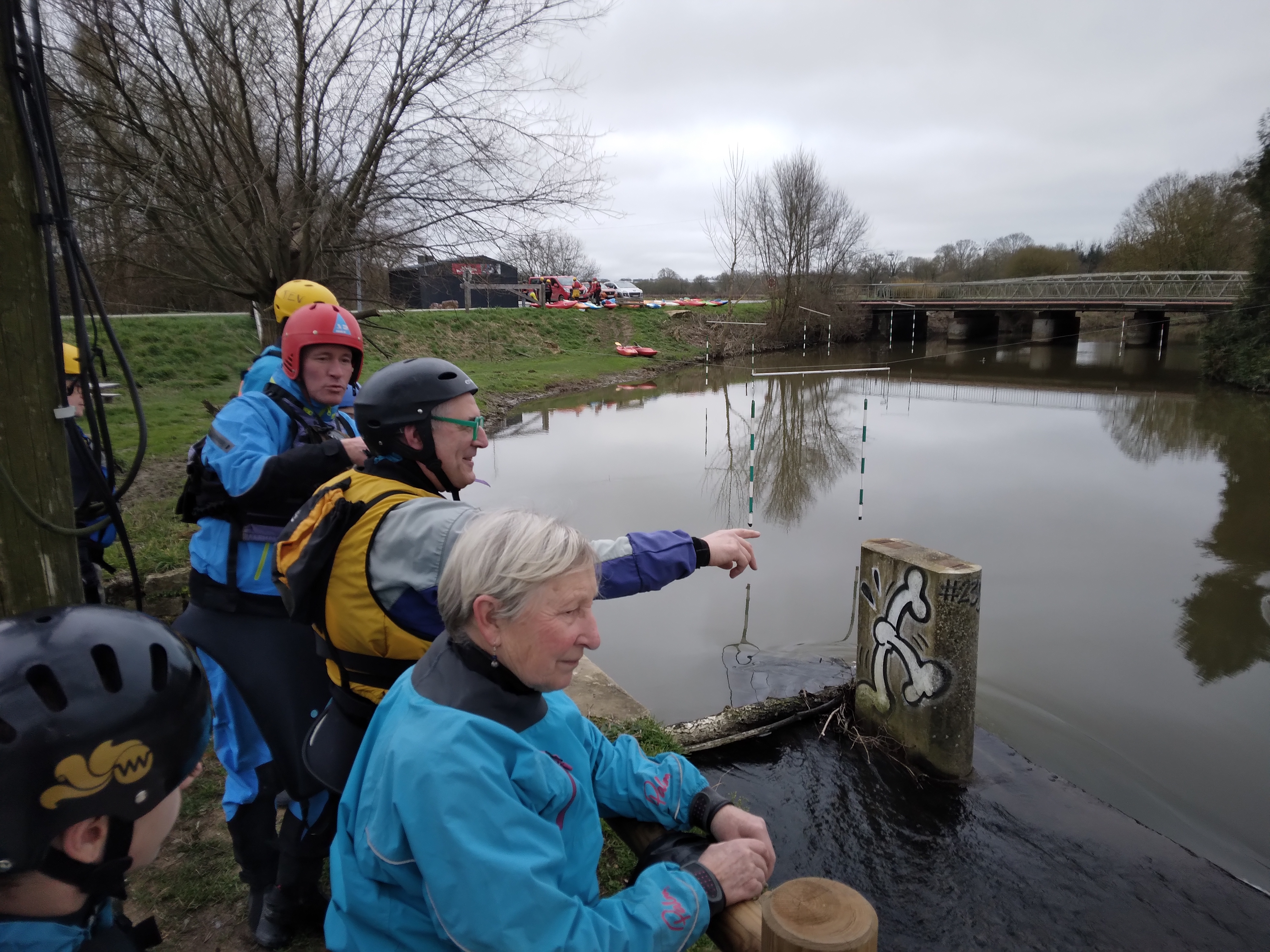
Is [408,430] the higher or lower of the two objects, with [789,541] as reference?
higher

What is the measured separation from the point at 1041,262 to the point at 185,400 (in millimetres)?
64243

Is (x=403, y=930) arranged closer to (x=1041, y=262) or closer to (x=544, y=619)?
(x=544, y=619)

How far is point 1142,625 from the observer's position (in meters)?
7.25

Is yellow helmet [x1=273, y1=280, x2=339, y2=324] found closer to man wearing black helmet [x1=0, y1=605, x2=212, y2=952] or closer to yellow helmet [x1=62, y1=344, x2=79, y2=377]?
yellow helmet [x1=62, y1=344, x2=79, y2=377]

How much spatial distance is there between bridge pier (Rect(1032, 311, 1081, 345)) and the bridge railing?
2.89 meters

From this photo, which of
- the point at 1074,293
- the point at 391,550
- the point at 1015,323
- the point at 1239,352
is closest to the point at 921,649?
the point at 391,550

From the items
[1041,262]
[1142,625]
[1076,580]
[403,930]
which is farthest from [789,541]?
[1041,262]

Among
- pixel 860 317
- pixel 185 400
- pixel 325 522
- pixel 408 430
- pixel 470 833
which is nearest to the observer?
pixel 470 833

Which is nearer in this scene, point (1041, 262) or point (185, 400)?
point (185, 400)

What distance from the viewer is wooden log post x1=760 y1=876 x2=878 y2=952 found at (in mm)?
1380

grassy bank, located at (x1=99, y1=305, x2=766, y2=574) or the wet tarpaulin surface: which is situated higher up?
grassy bank, located at (x1=99, y1=305, x2=766, y2=574)

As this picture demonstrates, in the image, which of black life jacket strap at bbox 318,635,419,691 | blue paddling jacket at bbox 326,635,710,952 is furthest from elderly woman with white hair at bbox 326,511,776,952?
black life jacket strap at bbox 318,635,419,691

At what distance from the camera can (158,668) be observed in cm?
138

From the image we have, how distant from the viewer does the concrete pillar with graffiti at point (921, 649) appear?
14.9 ft
